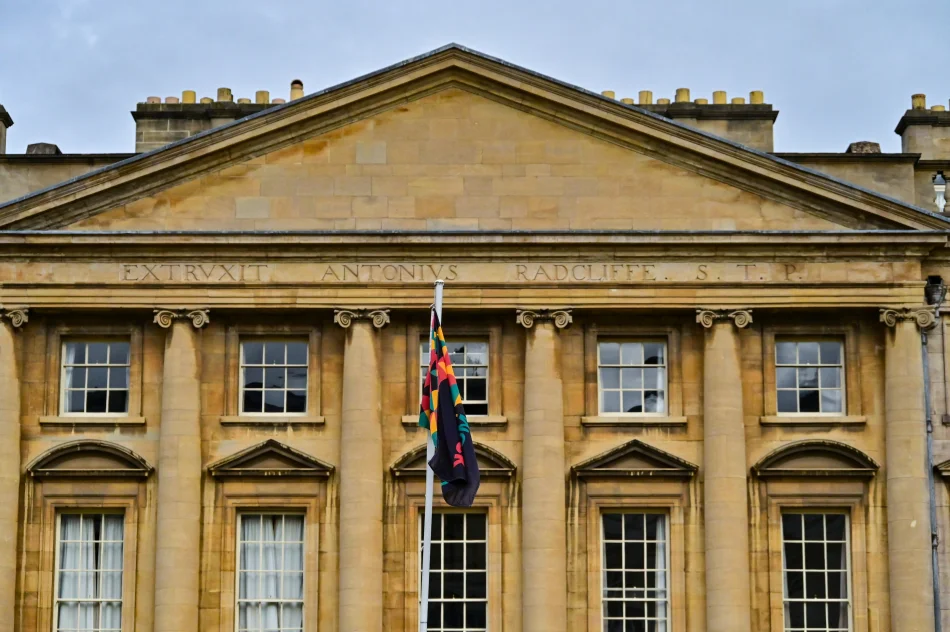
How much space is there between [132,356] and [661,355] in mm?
10947

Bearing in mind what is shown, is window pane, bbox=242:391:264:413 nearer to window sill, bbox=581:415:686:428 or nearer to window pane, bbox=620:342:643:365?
window sill, bbox=581:415:686:428

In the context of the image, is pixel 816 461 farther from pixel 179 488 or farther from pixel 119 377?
pixel 119 377

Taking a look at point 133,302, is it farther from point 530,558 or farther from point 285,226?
point 530,558

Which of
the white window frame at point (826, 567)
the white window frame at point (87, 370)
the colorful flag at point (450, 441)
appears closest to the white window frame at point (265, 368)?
the white window frame at point (87, 370)

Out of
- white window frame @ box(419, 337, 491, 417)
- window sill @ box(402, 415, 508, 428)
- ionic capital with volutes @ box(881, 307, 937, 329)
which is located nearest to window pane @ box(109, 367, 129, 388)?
window sill @ box(402, 415, 508, 428)

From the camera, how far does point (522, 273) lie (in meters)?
36.5

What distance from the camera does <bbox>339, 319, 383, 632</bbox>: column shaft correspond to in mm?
35219

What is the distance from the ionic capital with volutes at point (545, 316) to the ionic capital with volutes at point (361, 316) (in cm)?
272

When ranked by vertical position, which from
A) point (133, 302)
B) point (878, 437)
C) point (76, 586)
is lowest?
point (76, 586)

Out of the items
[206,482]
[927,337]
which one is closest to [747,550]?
[927,337]

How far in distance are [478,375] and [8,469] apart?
9660 mm

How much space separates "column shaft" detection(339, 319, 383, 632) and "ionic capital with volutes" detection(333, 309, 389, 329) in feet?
0.36

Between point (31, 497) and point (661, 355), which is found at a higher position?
point (661, 355)

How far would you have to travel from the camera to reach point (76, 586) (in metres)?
36.2
